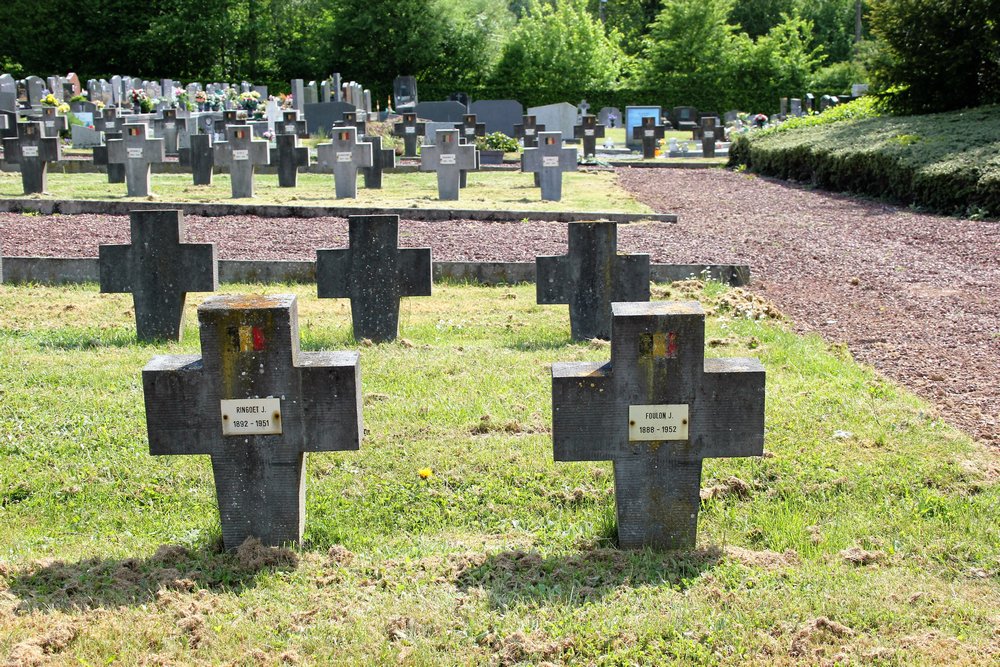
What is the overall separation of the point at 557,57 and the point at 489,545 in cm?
5160

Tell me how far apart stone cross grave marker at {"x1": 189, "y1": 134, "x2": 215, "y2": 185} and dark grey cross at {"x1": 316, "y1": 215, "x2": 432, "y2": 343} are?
1314cm

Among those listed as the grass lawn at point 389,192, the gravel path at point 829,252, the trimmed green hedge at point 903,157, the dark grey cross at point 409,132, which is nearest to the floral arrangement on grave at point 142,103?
the dark grey cross at point 409,132

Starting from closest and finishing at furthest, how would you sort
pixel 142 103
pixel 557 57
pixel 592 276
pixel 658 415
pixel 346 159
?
1. pixel 658 415
2. pixel 592 276
3. pixel 346 159
4. pixel 142 103
5. pixel 557 57

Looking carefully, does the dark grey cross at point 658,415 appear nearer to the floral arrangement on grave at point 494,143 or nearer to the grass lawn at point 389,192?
the grass lawn at point 389,192

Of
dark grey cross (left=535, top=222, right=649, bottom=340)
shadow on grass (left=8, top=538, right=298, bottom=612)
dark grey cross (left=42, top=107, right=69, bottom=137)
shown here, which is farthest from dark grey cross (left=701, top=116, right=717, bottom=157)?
shadow on grass (left=8, top=538, right=298, bottom=612)

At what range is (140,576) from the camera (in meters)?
4.24

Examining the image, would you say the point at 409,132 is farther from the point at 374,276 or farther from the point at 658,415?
the point at 658,415

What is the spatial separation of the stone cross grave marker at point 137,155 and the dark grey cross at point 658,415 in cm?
1562

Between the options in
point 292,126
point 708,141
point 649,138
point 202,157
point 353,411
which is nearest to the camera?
A: point 353,411

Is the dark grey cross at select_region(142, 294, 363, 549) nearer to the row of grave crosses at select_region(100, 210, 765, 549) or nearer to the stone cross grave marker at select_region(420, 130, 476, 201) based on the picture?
the row of grave crosses at select_region(100, 210, 765, 549)

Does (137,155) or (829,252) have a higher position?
(137,155)

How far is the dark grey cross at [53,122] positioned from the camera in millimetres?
28831

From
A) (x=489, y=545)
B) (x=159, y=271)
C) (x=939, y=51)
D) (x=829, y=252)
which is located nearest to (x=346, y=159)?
(x=829, y=252)

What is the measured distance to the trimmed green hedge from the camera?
16.5 meters
